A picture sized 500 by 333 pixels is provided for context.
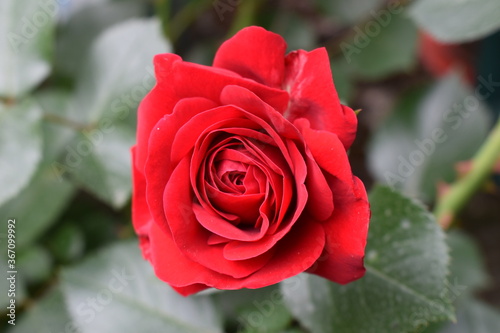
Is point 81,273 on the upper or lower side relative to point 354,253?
lower

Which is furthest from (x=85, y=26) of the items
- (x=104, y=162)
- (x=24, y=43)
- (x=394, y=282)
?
(x=394, y=282)

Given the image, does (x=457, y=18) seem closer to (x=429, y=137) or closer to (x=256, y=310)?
(x=429, y=137)

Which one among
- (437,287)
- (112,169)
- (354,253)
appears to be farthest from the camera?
(112,169)

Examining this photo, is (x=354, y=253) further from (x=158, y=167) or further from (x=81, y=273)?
(x=81, y=273)

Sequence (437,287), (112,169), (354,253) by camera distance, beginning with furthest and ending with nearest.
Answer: (112,169)
(437,287)
(354,253)

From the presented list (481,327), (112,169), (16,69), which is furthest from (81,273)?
(481,327)

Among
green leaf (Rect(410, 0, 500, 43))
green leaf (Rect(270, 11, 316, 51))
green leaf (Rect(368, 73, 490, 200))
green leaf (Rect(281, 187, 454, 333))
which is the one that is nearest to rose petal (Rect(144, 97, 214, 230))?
green leaf (Rect(281, 187, 454, 333))

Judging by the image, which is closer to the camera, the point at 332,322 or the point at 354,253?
the point at 354,253
